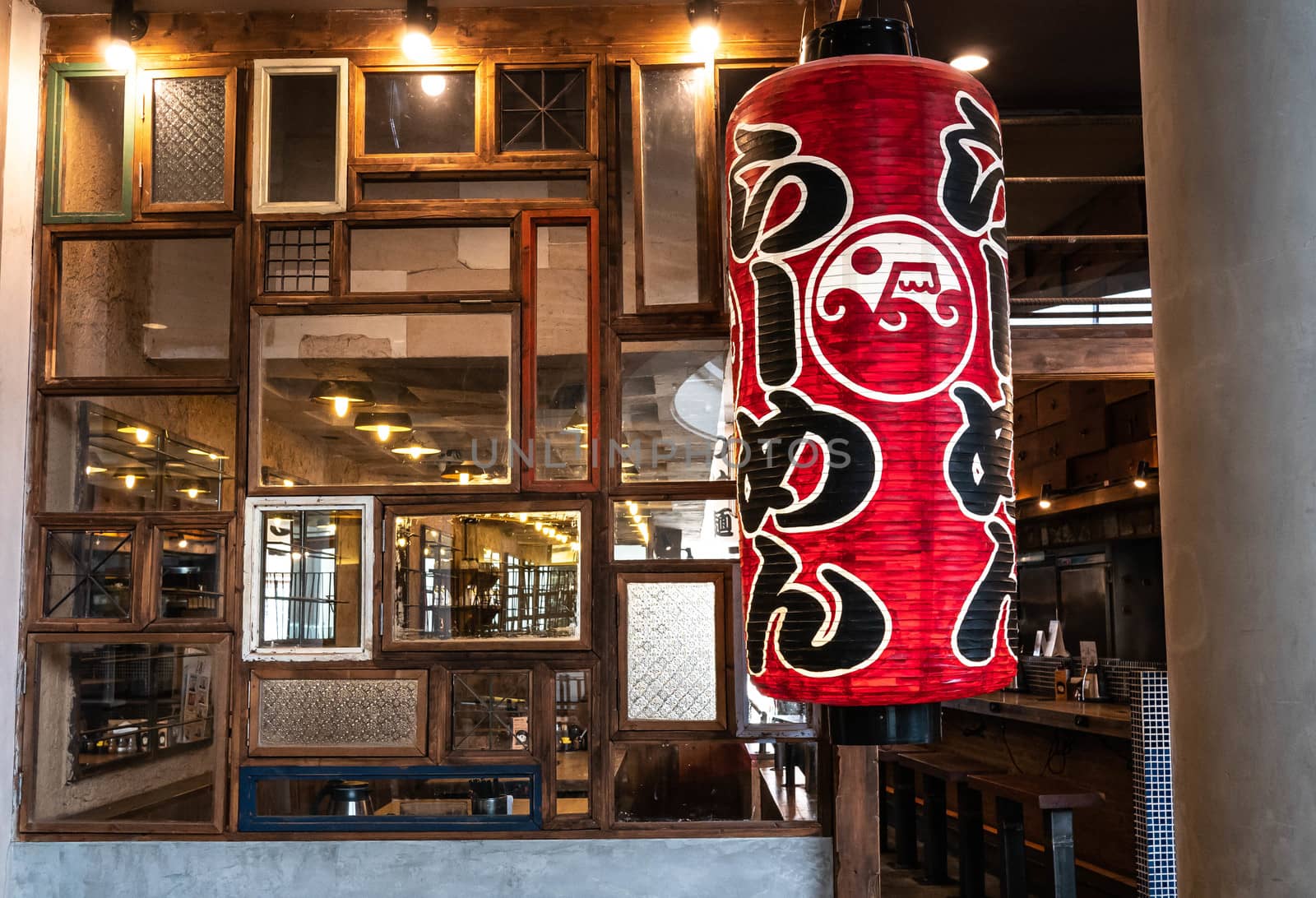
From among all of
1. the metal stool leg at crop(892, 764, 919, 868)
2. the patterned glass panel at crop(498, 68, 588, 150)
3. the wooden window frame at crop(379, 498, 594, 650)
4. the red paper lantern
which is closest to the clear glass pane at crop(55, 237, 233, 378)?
the wooden window frame at crop(379, 498, 594, 650)

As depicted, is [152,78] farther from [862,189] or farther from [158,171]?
[862,189]

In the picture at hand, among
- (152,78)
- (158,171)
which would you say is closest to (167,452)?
(158,171)

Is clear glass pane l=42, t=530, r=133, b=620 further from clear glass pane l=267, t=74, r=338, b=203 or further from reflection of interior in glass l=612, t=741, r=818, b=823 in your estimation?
reflection of interior in glass l=612, t=741, r=818, b=823

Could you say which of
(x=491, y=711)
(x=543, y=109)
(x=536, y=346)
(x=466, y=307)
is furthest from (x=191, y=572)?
(x=543, y=109)

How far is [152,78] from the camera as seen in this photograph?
12.9 feet

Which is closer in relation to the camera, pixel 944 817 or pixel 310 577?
pixel 310 577

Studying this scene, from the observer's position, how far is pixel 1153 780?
496 cm

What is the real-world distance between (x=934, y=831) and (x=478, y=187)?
13.2 feet

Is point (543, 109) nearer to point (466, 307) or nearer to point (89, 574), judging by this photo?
point (466, 307)

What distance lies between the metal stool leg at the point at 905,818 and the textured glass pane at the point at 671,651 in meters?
2.94

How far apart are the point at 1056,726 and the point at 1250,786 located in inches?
174

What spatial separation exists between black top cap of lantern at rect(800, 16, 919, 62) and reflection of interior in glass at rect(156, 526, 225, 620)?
2.45m

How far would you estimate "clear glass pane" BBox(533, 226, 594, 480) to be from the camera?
12.2 feet

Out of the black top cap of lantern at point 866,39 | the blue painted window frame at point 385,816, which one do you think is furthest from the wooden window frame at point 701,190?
the blue painted window frame at point 385,816
